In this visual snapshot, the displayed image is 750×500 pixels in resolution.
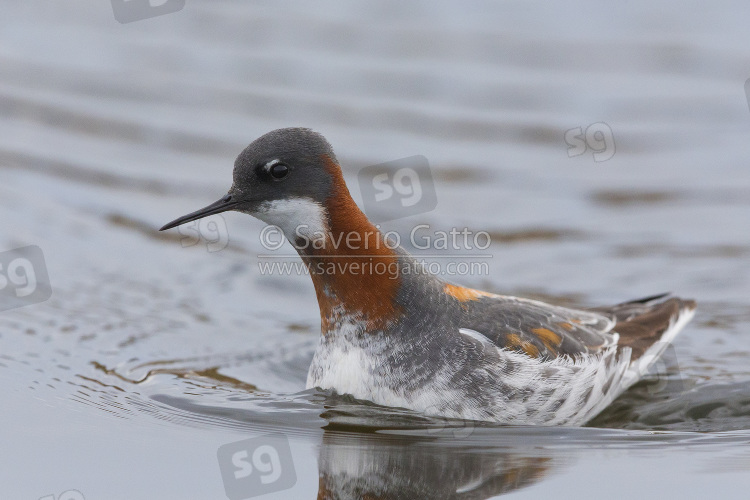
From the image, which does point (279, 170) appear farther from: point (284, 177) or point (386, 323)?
point (386, 323)

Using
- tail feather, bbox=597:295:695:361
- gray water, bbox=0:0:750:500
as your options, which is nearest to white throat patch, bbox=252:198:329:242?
gray water, bbox=0:0:750:500

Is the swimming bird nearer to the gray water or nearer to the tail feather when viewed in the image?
the gray water

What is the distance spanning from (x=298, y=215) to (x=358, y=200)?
3947 millimetres

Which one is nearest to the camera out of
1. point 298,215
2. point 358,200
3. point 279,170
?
point 279,170

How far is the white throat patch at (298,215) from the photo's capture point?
6.04m

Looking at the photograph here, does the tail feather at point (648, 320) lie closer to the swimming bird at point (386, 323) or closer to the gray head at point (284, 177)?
the swimming bird at point (386, 323)

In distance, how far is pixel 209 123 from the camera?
11562 mm

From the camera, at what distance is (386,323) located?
244 inches

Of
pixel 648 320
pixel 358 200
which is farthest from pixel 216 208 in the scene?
pixel 358 200

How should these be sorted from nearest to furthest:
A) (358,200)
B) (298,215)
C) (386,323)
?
(298,215) < (386,323) < (358,200)

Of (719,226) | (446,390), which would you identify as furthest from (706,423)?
(719,226)

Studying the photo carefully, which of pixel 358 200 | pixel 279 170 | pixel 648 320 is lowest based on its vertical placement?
pixel 648 320

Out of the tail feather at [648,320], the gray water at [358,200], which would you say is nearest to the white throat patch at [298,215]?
the gray water at [358,200]

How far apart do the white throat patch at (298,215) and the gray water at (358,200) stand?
98 cm
